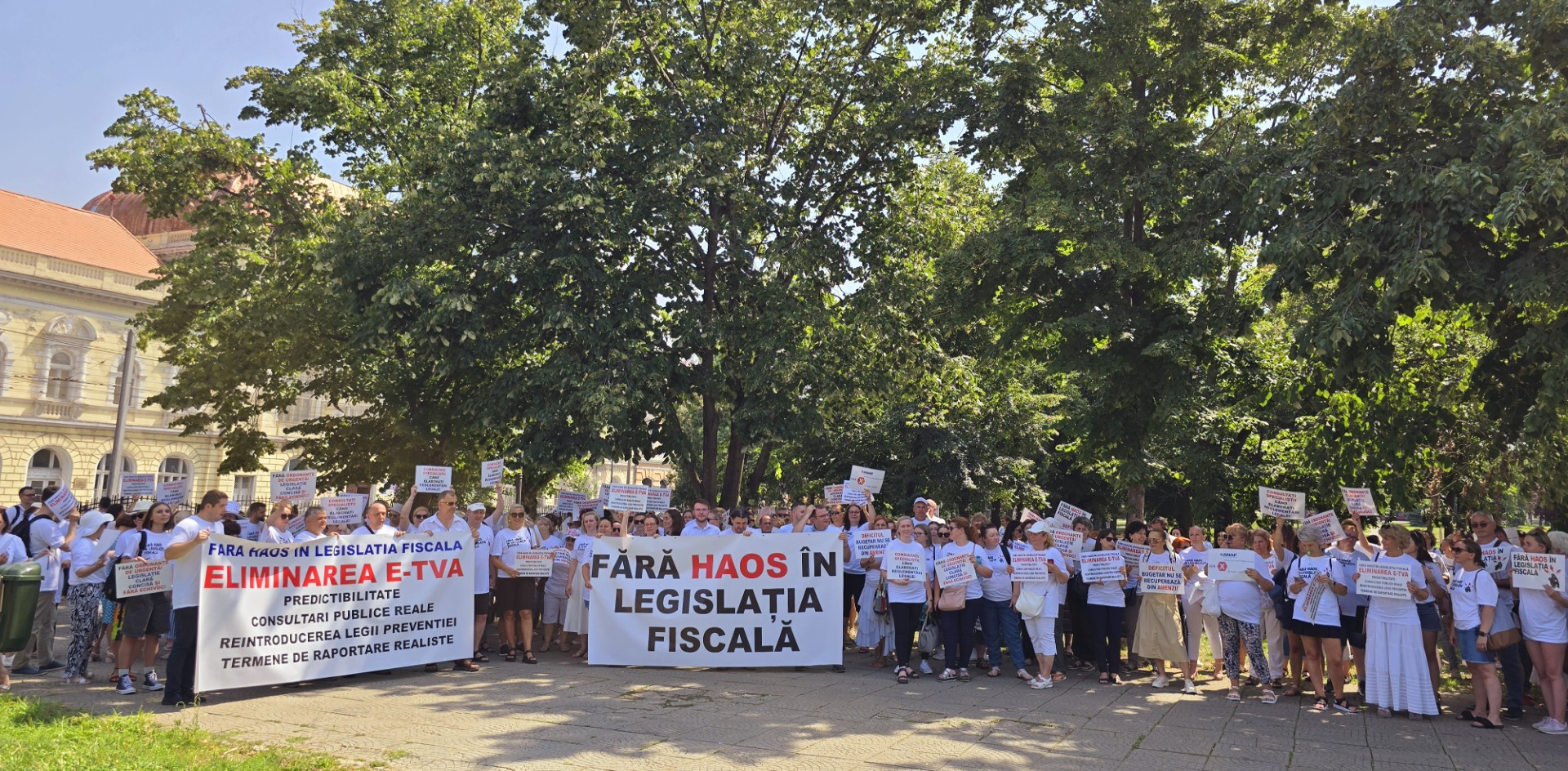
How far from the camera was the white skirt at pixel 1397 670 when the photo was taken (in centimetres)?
988

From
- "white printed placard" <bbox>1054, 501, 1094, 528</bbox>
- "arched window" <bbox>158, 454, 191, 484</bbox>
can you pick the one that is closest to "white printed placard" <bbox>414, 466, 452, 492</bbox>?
"white printed placard" <bbox>1054, 501, 1094, 528</bbox>

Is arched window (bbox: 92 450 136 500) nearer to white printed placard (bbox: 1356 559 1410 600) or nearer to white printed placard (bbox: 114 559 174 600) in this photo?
white printed placard (bbox: 114 559 174 600)

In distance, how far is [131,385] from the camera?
176 feet

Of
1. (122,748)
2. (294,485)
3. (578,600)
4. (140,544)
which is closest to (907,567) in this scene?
(578,600)

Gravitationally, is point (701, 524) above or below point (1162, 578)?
above

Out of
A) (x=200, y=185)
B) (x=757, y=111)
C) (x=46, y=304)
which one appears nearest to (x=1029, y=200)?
(x=757, y=111)

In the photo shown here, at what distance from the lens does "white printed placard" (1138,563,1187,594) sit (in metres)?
11.8

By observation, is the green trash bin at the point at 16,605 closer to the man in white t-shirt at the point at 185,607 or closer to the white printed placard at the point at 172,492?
the man in white t-shirt at the point at 185,607

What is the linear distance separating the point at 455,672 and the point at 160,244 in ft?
202

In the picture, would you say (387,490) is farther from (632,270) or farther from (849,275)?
(849,275)

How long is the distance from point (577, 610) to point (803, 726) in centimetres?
521

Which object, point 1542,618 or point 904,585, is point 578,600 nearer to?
point 904,585

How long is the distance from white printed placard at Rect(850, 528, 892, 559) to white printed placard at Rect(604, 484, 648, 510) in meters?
2.68

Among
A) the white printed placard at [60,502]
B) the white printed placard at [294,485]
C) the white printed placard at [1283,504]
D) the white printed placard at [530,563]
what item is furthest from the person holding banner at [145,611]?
the white printed placard at [1283,504]
